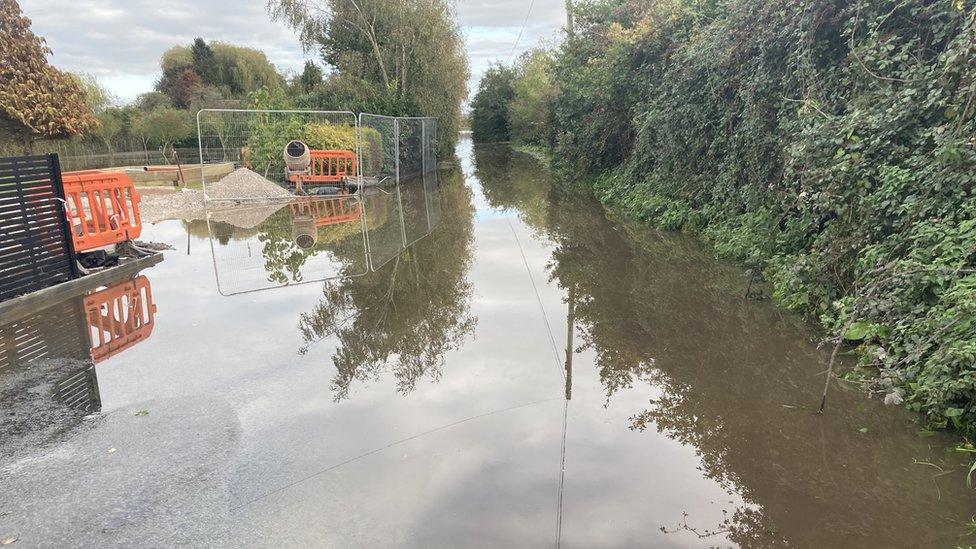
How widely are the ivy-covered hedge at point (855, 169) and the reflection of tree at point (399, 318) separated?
3486 mm

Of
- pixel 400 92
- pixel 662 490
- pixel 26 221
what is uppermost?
pixel 400 92

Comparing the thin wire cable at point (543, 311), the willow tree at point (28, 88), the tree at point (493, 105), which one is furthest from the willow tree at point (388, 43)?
the tree at point (493, 105)

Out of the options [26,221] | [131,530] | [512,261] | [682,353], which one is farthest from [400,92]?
[131,530]

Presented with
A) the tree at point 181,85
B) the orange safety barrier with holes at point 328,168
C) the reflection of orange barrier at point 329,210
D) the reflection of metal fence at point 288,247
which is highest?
the tree at point 181,85

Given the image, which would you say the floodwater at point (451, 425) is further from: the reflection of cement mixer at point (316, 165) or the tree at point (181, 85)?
the tree at point (181, 85)

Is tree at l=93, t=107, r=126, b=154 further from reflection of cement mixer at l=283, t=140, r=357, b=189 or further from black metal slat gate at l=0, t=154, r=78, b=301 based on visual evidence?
black metal slat gate at l=0, t=154, r=78, b=301

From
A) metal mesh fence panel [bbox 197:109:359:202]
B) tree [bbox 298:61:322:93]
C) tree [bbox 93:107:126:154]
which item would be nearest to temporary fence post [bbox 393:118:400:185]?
metal mesh fence panel [bbox 197:109:359:202]

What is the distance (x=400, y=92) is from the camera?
83.0 feet

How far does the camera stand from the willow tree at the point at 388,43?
24.3 meters

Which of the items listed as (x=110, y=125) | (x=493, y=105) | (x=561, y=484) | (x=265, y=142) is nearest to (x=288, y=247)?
(x=561, y=484)

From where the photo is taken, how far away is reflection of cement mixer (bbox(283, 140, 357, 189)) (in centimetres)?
1756

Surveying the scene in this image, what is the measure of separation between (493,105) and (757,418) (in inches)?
2170

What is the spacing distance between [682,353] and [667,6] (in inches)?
399

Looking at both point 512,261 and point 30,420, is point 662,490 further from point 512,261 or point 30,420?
point 512,261
